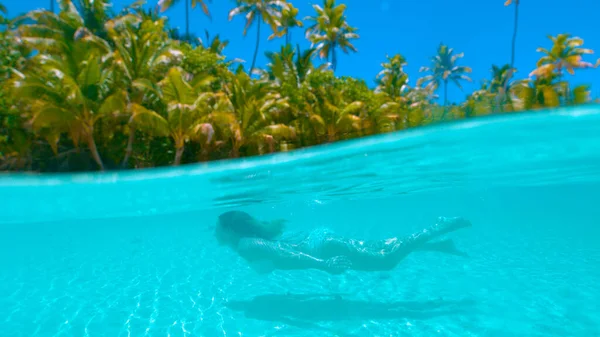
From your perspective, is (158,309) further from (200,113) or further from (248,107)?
(248,107)

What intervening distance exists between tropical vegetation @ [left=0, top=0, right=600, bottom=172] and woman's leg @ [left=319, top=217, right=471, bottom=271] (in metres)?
2.74

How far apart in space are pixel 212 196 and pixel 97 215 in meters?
→ 6.20

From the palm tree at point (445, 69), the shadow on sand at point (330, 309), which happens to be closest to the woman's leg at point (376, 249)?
the shadow on sand at point (330, 309)

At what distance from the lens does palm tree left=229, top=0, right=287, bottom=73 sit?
3738 centimetres

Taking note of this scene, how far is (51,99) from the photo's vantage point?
17.7m

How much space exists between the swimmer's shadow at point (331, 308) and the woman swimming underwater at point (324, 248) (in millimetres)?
697

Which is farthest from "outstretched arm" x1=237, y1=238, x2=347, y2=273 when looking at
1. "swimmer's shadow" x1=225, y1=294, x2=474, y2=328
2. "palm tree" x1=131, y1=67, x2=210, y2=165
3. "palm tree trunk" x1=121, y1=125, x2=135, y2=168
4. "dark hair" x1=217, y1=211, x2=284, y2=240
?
"palm tree trunk" x1=121, y1=125, x2=135, y2=168

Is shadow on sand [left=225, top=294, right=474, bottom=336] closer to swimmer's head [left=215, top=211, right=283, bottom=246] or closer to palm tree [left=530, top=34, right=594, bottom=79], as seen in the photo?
swimmer's head [left=215, top=211, right=283, bottom=246]

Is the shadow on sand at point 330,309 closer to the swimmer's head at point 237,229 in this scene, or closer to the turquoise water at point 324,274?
the turquoise water at point 324,274

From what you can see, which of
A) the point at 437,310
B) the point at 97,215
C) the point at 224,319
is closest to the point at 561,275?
the point at 437,310

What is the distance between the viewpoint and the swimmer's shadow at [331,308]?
8.42 meters

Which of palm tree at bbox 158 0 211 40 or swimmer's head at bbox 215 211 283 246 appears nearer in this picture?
swimmer's head at bbox 215 211 283 246

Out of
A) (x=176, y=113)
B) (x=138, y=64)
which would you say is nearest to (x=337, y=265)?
(x=176, y=113)

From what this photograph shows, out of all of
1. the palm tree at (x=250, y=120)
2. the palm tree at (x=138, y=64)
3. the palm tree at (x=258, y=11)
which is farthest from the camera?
the palm tree at (x=258, y=11)
